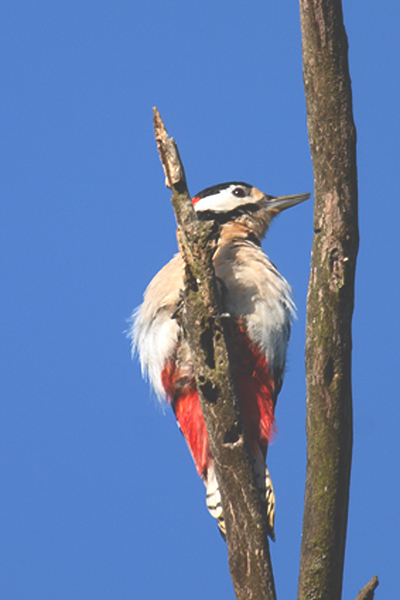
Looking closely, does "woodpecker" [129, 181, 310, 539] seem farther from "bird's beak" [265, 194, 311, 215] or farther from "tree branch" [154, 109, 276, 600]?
"tree branch" [154, 109, 276, 600]

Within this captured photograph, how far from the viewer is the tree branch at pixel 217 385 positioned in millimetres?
3373

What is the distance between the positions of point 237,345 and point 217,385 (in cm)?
138

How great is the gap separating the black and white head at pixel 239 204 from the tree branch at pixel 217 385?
2.26 metres

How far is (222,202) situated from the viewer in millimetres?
5766

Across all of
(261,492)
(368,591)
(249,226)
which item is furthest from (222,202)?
(368,591)

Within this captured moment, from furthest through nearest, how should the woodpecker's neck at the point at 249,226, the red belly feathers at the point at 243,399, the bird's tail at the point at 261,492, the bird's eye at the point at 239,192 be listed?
the bird's eye at the point at 239,192, the woodpecker's neck at the point at 249,226, the red belly feathers at the point at 243,399, the bird's tail at the point at 261,492

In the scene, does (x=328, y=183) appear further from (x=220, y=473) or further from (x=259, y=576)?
(x=259, y=576)

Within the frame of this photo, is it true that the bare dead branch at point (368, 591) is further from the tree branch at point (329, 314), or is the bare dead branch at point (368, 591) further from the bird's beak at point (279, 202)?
the bird's beak at point (279, 202)

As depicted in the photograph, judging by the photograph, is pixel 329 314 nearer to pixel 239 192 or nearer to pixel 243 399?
pixel 243 399

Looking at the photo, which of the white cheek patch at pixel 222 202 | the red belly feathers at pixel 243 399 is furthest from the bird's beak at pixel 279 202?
the red belly feathers at pixel 243 399

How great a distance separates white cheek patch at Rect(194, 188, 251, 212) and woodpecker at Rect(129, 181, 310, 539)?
1.57 feet

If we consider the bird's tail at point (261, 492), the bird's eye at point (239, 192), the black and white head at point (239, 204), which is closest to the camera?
the bird's tail at point (261, 492)

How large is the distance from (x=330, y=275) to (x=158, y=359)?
6.26 ft

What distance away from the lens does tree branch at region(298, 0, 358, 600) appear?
317 cm
